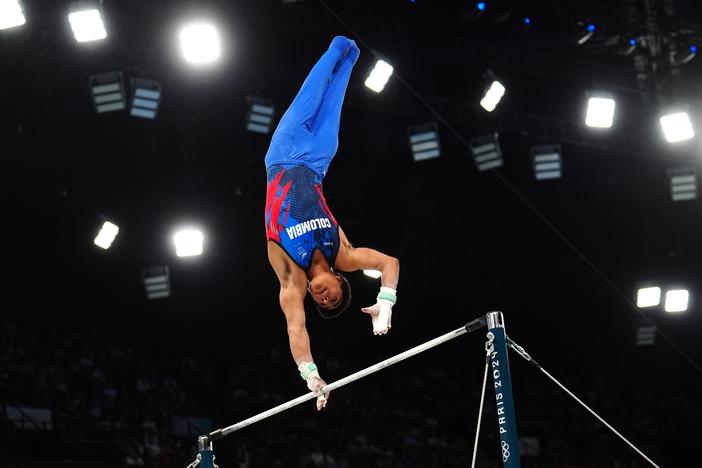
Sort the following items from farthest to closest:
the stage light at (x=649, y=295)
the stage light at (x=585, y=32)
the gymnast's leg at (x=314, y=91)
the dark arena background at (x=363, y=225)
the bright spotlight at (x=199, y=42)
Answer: the stage light at (x=649, y=295) → the stage light at (x=585, y=32) → the dark arena background at (x=363, y=225) → the bright spotlight at (x=199, y=42) → the gymnast's leg at (x=314, y=91)

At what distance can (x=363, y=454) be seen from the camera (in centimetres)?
1349

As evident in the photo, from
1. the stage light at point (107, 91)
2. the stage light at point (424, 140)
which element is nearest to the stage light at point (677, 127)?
the stage light at point (424, 140)

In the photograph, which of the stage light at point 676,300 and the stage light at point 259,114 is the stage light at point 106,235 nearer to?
the stage light at point 259,114

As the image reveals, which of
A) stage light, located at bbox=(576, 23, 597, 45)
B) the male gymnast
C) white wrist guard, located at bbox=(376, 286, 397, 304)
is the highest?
stage light, located at bbox=(576, 23, 597, 45)

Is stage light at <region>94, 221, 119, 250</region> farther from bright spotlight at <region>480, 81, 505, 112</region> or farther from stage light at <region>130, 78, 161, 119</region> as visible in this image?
bright spotlight at <region>480, 81, 505, 112</region>

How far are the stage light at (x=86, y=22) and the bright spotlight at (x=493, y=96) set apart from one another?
5.22 meters

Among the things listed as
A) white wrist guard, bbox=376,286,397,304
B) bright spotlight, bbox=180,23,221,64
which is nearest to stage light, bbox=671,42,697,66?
bright spotlight, bbox=180,23,221,64

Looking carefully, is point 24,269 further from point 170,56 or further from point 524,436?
point 524,436

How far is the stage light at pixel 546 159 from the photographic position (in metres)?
13.7

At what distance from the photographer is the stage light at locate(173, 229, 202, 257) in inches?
Answer: 554

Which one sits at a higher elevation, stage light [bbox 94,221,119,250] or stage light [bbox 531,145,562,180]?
stage light [bbox 531,145,562,180]

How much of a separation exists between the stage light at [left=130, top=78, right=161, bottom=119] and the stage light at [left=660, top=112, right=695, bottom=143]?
23.5 ft

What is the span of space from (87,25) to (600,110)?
23.4 feet

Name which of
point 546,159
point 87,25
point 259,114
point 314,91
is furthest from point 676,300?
point 314,91
